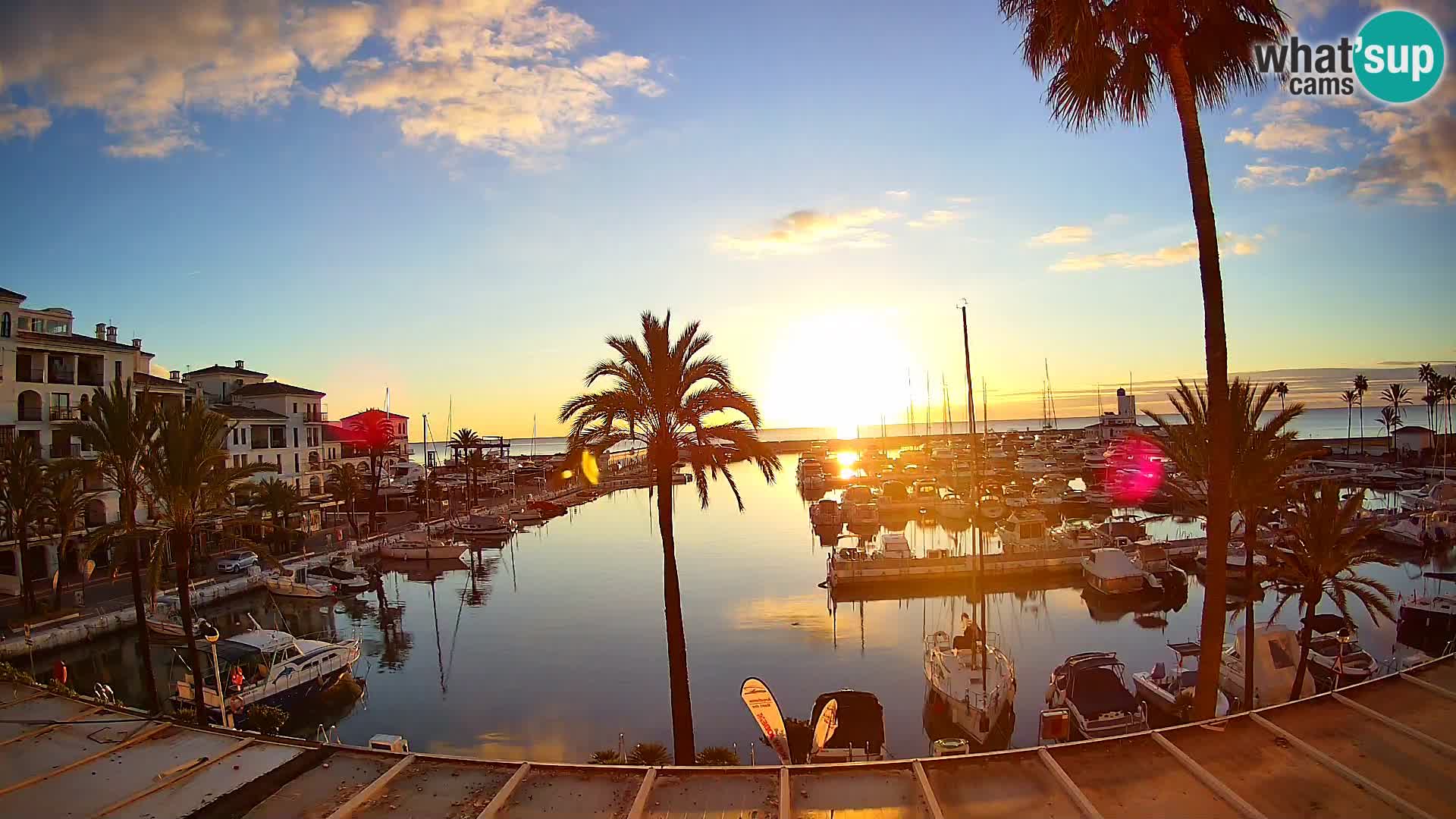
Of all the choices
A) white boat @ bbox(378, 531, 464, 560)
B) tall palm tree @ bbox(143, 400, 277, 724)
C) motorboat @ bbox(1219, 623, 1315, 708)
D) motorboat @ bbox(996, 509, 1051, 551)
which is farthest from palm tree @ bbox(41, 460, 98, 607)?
motorboat @ bbox(996, 509, 1051, 551)

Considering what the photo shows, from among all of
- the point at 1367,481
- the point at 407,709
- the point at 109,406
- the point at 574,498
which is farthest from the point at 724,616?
the point at 1367,481

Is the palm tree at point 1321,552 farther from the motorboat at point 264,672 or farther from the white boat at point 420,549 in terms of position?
the white boat at point 420,549

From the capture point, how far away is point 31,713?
1171 cm

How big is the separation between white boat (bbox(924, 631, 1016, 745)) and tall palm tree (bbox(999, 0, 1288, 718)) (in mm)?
11954

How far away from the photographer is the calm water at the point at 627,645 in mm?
25500

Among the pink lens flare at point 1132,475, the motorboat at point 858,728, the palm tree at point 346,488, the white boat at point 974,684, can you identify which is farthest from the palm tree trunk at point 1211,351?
the pink lens flare at point 1132,475

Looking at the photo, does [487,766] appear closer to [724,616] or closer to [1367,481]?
[724,616]

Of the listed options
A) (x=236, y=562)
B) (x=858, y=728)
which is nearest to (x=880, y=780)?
(x=858, y=728)

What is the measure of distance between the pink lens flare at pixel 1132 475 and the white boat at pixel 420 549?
2631 inches

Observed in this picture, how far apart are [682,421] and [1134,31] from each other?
1154 centimetres

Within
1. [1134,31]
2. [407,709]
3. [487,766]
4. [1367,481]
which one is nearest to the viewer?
[487,766]

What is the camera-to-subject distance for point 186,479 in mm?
20203

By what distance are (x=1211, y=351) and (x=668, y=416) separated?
36.3ft

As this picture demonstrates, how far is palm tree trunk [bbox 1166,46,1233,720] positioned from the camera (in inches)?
442
